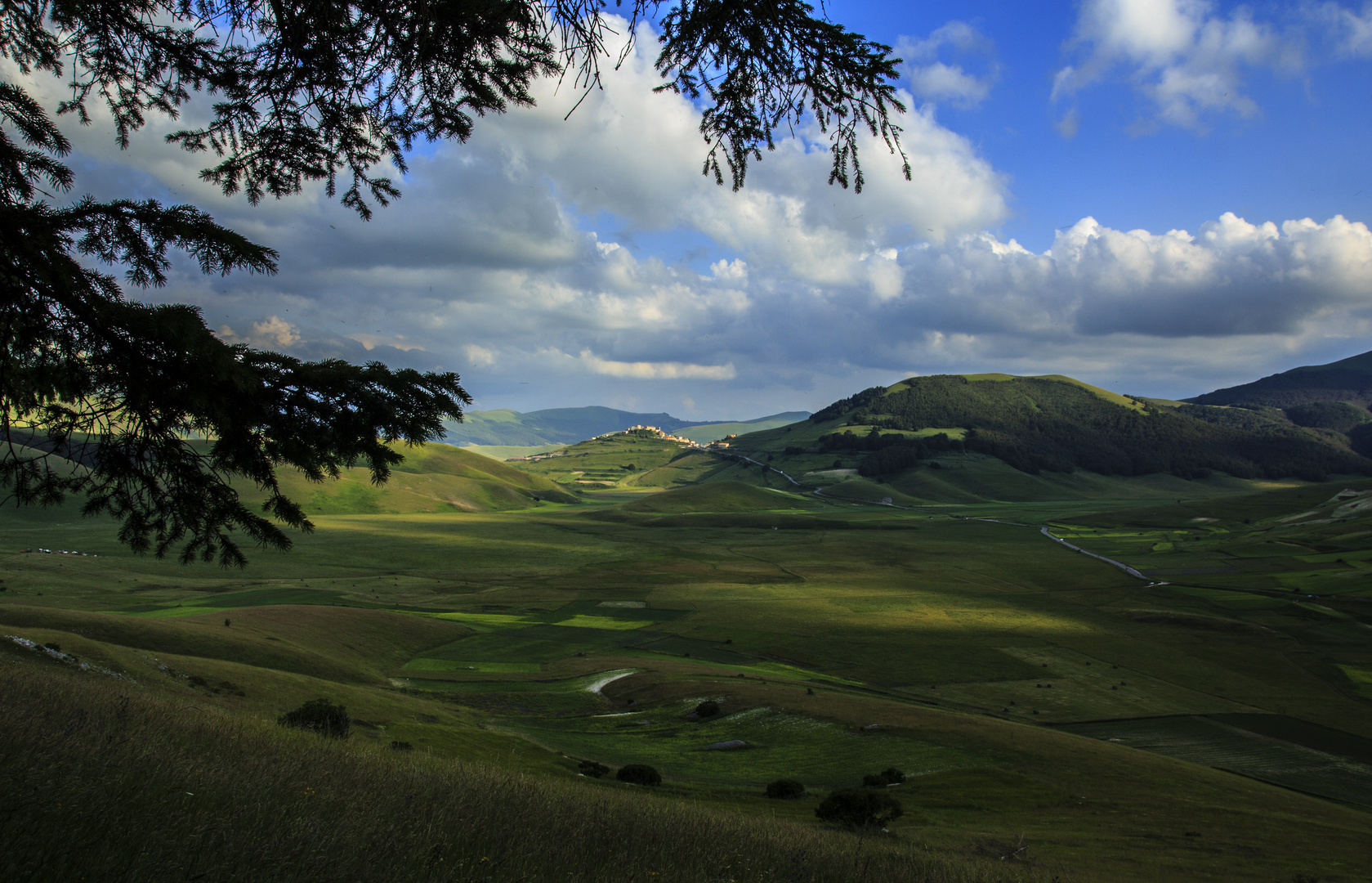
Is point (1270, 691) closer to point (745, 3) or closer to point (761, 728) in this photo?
point (761, 728)

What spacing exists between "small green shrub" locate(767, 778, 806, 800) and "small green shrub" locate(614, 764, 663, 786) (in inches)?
181

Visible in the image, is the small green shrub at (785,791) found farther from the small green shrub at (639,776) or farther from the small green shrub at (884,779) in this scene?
the small green shrub at (639,776)

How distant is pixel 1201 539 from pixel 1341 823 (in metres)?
144

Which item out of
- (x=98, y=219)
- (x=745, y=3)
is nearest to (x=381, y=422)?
(x=98, y=219)

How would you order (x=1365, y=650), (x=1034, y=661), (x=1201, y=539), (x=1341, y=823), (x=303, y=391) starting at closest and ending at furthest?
(x=303, y=391), (x=1341, y=823), (x=1034, y=661), (x=1365, y=650), (x=1201, y=539)

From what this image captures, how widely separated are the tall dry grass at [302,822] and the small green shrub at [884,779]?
61.5 ft

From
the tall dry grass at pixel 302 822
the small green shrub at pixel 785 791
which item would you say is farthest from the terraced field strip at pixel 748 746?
the tall dry grass at pixel 302 822

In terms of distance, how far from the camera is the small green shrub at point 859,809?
22.4 metres

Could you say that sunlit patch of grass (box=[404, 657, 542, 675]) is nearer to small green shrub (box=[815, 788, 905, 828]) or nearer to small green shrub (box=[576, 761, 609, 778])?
small green shrub (box=[576, 761, 609, 778])

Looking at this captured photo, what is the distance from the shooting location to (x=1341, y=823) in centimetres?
2809

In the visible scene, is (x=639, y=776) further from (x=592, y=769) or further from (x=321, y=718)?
(x=321, y=718)

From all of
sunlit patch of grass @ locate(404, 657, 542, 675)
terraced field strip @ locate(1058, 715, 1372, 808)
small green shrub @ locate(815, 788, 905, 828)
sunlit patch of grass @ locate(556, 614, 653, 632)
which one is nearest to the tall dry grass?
small green shrub @ locate(815, 788, 905, 828)

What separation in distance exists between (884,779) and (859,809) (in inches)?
332

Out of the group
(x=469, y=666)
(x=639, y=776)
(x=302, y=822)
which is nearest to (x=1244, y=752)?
(x=639, y=776)
